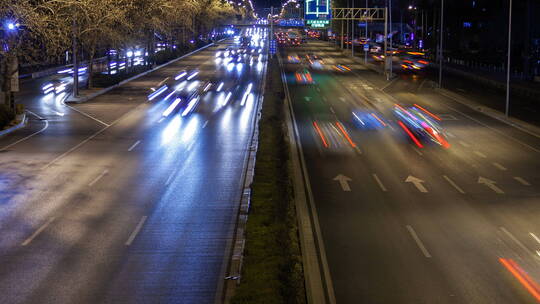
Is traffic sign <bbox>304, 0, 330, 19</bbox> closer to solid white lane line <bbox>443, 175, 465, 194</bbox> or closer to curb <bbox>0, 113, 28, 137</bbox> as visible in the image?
curb <bbox>0, 113, 28, 137</bbox>

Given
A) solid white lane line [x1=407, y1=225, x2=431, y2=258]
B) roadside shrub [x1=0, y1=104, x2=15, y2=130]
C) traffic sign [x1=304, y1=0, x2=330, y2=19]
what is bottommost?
solid white lane line [x1=407, y1=225, x2=431, y2=258]

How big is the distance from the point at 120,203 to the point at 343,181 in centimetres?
761

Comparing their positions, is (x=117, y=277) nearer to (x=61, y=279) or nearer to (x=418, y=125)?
(x=61, y=279)

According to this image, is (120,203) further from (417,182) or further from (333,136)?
(333,136)

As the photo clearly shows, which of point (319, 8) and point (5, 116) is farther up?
point (319, 8)

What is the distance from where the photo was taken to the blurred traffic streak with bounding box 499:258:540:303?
43.8ft

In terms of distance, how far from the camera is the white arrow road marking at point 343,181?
23078mm

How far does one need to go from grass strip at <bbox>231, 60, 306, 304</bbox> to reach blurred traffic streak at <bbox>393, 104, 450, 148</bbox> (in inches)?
346

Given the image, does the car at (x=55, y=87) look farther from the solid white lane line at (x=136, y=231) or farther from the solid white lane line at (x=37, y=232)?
the solid white lane line at (x=136, y=231)

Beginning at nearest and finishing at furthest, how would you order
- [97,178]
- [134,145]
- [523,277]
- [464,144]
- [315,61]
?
[523,277], [97,178], [134,145], [464,144], [315,61]

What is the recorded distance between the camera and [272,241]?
14.9 m

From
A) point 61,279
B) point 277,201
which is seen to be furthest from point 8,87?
point 61,279

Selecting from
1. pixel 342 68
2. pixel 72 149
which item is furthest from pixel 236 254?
pixel 342 68

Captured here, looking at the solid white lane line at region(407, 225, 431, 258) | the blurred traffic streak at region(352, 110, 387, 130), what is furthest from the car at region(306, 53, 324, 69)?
the solid white lane line at region(407, 225, 431, 258)
